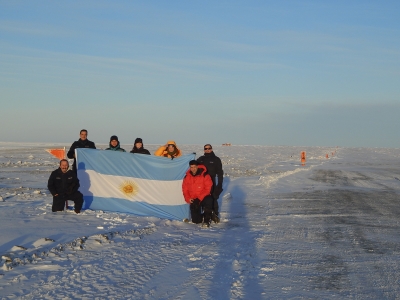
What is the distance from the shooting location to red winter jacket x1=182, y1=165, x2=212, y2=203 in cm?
1174

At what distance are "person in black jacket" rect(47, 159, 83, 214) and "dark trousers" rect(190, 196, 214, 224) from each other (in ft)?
8.56

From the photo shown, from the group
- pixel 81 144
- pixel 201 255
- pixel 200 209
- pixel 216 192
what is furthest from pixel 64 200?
pixel 201 255

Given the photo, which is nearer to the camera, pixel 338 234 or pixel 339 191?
pixel 338 234

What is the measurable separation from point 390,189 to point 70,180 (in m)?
13.7

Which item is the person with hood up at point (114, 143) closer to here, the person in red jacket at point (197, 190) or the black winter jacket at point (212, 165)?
the black winter jacket at point (212, 165)

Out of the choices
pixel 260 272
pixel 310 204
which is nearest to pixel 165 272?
pixel 260 272

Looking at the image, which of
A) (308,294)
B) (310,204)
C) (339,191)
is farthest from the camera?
(339,191)

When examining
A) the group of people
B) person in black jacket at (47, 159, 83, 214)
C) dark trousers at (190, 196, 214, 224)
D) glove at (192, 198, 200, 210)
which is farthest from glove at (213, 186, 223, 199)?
person in black jacket at (47, 159, 83, 214)

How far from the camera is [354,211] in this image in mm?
14172

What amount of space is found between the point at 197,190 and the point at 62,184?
309cm

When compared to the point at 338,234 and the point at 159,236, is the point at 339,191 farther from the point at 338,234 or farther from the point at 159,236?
the point at 159,236

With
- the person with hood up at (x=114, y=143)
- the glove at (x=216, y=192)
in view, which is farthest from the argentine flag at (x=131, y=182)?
the glove at (x=216, y=192)

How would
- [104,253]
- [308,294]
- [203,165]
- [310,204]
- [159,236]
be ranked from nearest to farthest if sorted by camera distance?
[308,294] < [104,253] < [159,236] < [203,165] < [310,204]

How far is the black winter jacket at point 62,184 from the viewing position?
12.0 m
